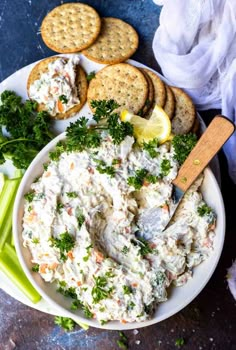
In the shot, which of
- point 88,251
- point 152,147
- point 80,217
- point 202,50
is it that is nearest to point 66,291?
point 88,251

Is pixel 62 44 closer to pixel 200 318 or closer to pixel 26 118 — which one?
pixel 26 118

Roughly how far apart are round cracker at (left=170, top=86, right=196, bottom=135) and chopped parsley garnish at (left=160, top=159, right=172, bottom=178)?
14.6 inches

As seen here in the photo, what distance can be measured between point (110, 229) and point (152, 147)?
1.33 feet

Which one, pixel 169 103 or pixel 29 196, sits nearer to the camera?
pixel 29 196

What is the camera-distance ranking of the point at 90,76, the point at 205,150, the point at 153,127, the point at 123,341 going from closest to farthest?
the point at 205,150 → the point at 153,127 → the point at 90,76 → the point at 123,341

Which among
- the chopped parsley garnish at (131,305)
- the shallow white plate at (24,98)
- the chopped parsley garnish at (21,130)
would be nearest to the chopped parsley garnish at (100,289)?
the chopped parsley garnish at (131,305)

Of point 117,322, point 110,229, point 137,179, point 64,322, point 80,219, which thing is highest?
point 137,179

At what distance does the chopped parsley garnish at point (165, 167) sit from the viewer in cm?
253

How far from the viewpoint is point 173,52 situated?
117 inches

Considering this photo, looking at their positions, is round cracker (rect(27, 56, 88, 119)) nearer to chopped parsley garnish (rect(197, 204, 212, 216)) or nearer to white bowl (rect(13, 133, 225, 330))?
white bowl (rect(13, 133, 225, 330))

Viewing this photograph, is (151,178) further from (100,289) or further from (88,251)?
(100,289)

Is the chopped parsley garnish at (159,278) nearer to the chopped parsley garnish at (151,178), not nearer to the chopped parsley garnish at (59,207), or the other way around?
the chopped parsley garnish at (151,178)

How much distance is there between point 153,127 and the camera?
2.56 meters

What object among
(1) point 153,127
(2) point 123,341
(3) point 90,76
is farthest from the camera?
(2) point 123,341
